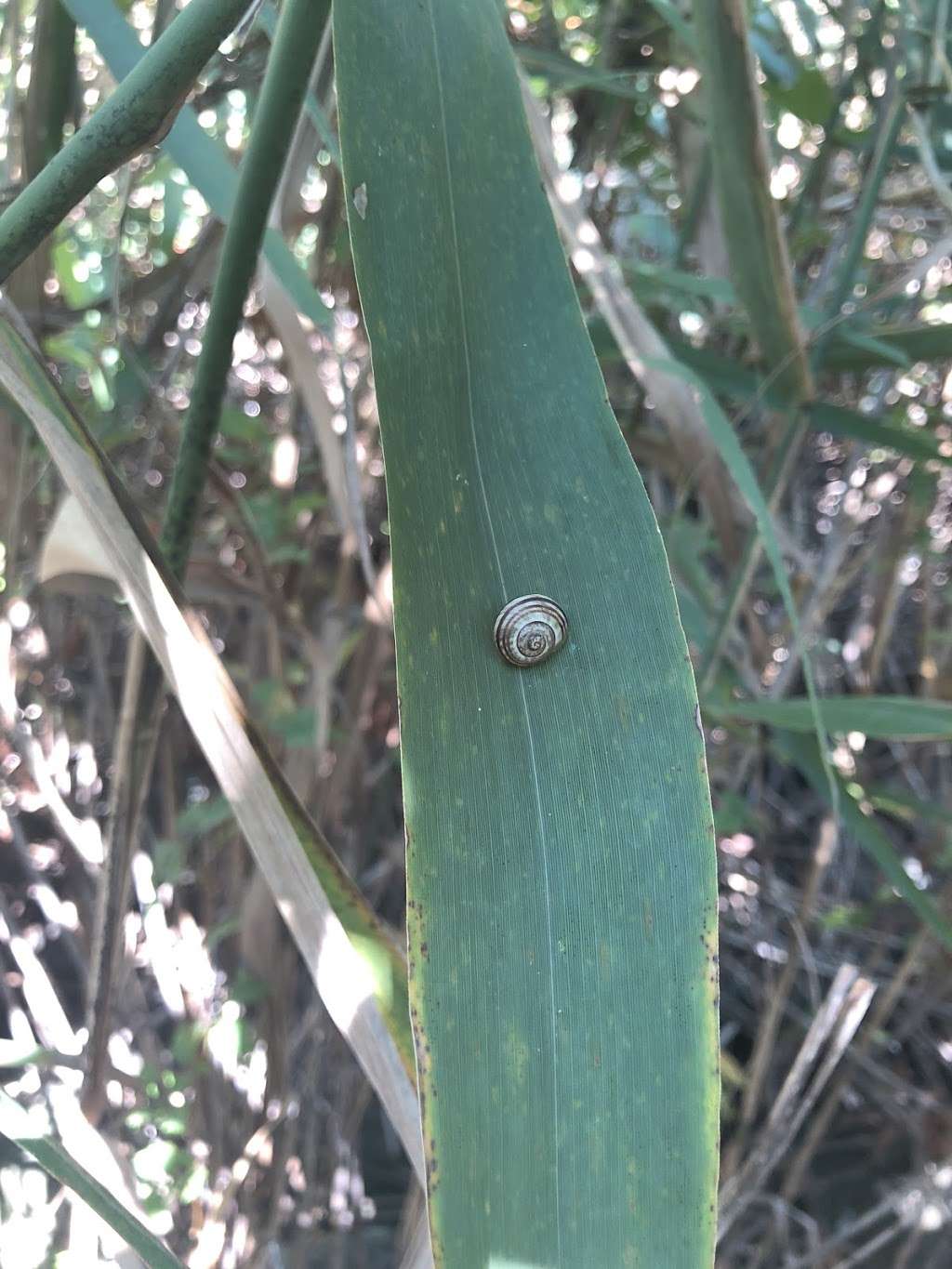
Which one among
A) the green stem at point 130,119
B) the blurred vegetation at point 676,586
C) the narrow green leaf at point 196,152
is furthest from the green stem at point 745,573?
the green stem at point 130,119

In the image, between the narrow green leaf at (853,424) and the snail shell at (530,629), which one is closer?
the snail shell at (530,629)

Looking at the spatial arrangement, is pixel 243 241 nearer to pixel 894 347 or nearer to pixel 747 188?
pixel 747 188

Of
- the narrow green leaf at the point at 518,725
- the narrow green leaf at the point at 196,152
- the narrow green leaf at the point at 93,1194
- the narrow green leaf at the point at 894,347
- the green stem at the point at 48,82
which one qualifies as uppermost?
the green stem at the point at 48,82

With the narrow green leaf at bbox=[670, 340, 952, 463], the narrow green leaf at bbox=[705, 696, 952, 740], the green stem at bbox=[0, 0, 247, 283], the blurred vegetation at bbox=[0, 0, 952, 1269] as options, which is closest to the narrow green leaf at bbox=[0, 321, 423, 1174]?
the green stem at bbox=[0, 0, 247, 283]

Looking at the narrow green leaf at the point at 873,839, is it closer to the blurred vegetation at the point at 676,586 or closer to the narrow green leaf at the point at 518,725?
the blurred vegetation at the point at 676,586

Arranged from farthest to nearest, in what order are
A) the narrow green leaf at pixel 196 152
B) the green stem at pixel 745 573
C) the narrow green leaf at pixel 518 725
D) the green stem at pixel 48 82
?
the green stem at pixel 745 573, the green stem at pixel 48 82, the narrow green leaf at pixel 196 152, the narrow green leaf at pixel 518 725

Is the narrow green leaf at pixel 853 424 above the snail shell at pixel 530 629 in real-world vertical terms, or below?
above

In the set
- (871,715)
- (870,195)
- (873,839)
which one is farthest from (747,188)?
(873,839)
